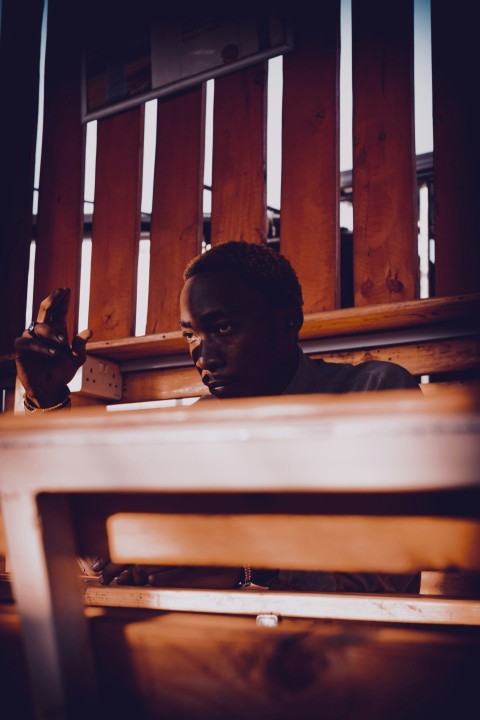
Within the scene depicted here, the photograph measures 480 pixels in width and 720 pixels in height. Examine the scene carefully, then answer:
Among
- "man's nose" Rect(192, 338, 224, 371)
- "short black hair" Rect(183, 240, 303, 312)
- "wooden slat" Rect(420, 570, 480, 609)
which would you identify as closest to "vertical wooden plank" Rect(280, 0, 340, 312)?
"short black hair" Rect(183, 240, 303, 312)

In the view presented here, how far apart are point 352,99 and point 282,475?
2.10 meters

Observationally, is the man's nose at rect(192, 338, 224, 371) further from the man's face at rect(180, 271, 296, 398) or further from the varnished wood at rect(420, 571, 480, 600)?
the varnished wood at rect(420, 571, 480, 600)

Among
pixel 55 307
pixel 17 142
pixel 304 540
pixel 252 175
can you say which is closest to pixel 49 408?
pixel 55 307

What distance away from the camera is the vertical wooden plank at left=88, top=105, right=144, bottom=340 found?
250 centimetres

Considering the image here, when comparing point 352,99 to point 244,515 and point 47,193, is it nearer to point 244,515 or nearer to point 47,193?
point 47,193

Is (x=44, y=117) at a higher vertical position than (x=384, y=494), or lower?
higher

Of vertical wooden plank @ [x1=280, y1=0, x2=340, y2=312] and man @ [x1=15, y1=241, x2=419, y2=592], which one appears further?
vertical wooden plank @ [x1=280, y1=0, x2=340, y2=312]

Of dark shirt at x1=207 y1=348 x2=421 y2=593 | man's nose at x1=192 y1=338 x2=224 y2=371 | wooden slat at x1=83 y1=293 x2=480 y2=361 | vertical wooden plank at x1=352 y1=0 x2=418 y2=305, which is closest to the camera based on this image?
dark shirt at x1=207 y1=348 x2=421 y2=593

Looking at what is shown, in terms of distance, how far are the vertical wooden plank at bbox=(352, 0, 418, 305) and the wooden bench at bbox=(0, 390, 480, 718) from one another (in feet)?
5.36

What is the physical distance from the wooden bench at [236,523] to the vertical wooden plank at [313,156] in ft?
5.54

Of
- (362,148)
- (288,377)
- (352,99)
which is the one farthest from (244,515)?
(352,99)

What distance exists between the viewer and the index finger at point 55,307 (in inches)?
52.9

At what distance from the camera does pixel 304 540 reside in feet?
1.42

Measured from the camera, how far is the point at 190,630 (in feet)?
1.64
